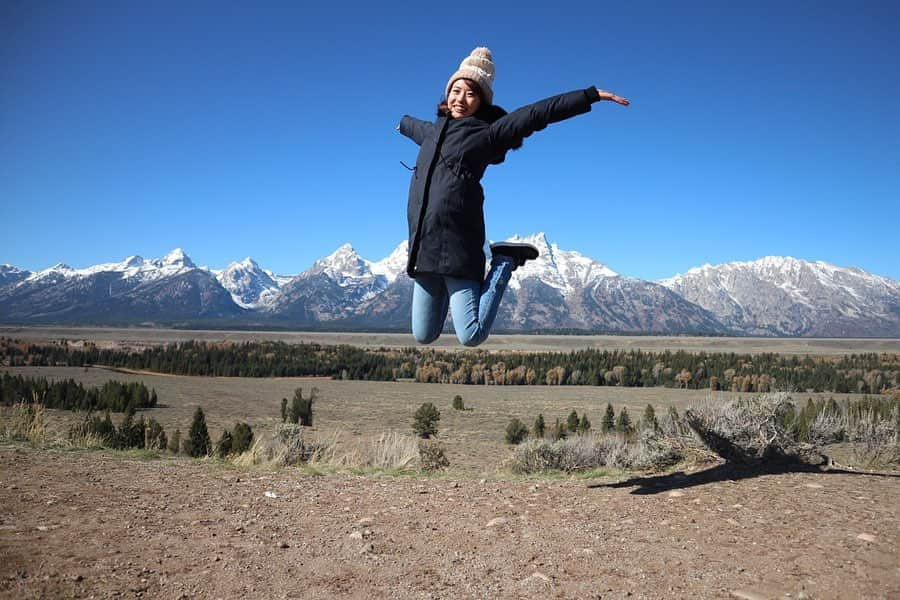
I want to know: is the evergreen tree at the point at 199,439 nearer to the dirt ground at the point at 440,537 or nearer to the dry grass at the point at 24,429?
the dry grass at the point at 24,429

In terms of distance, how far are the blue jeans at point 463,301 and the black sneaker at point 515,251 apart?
5 cm

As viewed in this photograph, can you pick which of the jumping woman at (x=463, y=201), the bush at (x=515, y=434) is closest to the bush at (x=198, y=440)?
the jumping woman at (x=463, y=201)

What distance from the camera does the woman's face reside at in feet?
16.8

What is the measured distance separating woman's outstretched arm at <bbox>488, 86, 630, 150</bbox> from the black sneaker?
82 centimetres

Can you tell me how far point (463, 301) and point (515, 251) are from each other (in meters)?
0.66

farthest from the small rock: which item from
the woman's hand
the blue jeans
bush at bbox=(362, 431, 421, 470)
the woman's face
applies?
bush at bbox=(362, 431, 421, 470)

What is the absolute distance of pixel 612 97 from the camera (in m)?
4.46

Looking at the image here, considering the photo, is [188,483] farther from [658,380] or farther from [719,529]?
[658,380]

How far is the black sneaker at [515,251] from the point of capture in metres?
5.22

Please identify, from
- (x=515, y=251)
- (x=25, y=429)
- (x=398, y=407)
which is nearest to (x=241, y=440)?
(x=25, y=429)

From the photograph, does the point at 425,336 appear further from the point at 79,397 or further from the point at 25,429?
the point at 79,397

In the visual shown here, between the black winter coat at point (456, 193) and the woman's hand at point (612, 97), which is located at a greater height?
the woman's hand at point (612, 97)

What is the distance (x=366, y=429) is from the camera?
35.7 meters

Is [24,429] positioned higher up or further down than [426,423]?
higher up
